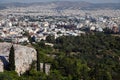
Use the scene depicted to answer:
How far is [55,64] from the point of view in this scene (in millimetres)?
22609

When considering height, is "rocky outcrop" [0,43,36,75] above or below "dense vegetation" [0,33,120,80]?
above

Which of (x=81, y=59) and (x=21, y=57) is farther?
(x=81, y=59)

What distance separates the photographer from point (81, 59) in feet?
91.4

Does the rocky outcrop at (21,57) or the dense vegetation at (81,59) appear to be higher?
the rocky outcrop at (21,57)

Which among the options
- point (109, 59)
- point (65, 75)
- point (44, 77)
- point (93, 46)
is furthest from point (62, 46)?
point (44, 77)

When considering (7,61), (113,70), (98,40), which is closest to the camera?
(7,61)

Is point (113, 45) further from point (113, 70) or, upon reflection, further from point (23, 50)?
point (23, 50)

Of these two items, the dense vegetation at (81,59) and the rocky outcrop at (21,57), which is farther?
the rocky outcrop at (21,57)

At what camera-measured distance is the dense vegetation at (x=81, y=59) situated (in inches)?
804

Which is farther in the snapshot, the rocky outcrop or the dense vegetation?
the rocky outcrop

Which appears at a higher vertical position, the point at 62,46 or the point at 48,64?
the point at 48,64

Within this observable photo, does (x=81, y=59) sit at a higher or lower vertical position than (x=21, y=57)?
lower

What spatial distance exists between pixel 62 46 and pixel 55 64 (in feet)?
38.2

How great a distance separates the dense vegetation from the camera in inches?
804
